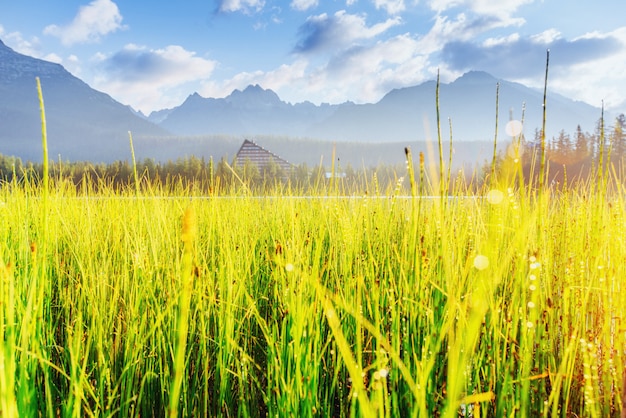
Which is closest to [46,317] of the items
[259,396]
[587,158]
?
[259,396]

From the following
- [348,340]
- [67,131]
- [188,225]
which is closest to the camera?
[188,225]

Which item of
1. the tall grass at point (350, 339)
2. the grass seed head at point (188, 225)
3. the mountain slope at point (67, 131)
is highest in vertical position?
the mountain slope at point (67, 131)

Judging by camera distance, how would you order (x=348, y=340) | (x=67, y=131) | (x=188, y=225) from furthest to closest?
(x=67, y=131)
(x=348, y=340)
(x=188, y=225)

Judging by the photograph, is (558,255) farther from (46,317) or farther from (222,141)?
(222,141)

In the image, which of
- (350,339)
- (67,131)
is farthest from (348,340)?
(67,131)

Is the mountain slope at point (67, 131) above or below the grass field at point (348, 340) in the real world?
above

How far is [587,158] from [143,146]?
12689 centimetres

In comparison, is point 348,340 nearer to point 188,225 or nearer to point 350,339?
point 350,339

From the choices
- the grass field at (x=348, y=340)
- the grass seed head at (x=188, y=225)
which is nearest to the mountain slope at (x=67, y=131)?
the grass field at (x=348, y=340)

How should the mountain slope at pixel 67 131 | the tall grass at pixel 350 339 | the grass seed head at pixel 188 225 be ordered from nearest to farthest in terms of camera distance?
the grass seed head at pixel 188 225 → the tall grass at pixel 350 339 → the mountain slope at pixel 67 131

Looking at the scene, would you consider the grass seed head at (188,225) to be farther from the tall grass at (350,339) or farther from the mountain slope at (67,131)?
the mountain slope at (67,131)

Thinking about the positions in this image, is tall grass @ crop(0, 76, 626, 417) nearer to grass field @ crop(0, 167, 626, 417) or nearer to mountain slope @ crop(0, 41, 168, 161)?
grass field @ crop(0, 167, 626, 417)

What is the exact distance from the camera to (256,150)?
176ft

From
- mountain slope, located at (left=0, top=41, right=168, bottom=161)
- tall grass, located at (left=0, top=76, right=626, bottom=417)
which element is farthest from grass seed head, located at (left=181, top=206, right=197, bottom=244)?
mountain slope, located at (left=0, top=41, right=168, bottom=161)
